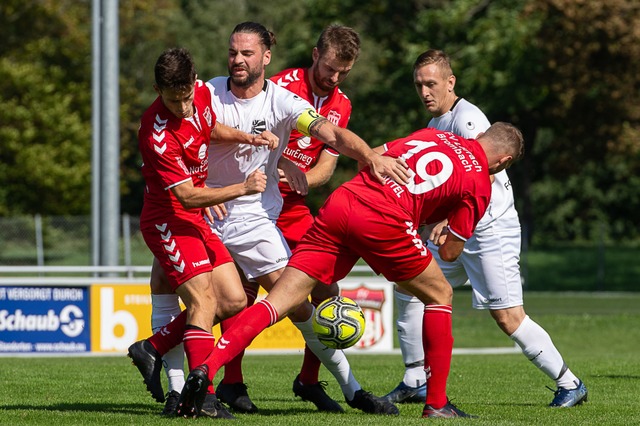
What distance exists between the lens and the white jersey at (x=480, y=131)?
8.02 m

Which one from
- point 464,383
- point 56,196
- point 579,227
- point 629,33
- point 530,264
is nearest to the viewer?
point 464,383

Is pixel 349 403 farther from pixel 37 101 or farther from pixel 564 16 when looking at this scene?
pixel 37 101

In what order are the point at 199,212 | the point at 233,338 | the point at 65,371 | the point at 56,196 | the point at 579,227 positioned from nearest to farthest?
the point at 233,338
the point at 199,212
the point at 65,371
the point at 56,196
the point at 579,227

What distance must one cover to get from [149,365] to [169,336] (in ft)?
0.80

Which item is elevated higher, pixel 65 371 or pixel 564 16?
pixel 564 16

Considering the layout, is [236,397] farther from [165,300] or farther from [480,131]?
[480,131]

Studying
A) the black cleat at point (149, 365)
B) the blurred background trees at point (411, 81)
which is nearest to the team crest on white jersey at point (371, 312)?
the black cleat at point (149, 365)

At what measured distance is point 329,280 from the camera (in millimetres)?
6695

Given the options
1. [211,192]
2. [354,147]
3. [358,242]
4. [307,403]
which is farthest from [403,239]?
[307,403]

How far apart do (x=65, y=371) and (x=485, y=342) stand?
12662 millimetres

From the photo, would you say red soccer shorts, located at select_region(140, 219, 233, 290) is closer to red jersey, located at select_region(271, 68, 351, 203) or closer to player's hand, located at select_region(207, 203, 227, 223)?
player's hand, located at select_region(207, 203, 227, 223)

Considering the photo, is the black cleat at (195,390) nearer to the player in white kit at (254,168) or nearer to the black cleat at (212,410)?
the black cleat at (212,410)

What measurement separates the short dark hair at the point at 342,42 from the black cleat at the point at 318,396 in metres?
2.33

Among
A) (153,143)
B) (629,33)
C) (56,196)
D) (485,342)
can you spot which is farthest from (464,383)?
(56,196)
